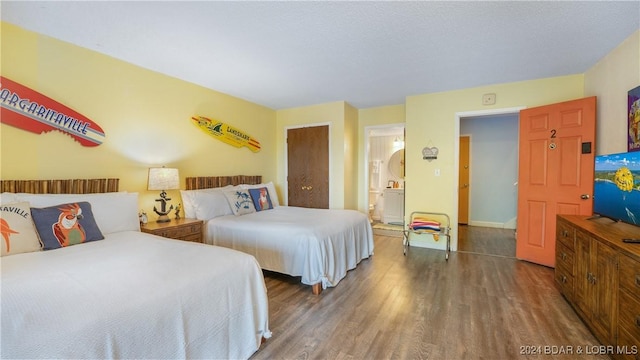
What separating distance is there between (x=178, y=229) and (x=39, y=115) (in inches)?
60.8

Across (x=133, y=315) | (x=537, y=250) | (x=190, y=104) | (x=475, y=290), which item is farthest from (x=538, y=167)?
(x=190, y=104)

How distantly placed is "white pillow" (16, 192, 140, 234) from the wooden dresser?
3731 mm

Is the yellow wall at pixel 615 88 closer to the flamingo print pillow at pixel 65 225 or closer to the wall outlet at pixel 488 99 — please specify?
→ the wall outlet at pixel 488 99

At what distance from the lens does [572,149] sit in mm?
3059

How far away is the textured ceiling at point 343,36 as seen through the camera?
1965 millimetres

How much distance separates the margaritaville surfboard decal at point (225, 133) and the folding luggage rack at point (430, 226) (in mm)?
2929

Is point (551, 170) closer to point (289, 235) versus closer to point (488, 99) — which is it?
point (488, 99)

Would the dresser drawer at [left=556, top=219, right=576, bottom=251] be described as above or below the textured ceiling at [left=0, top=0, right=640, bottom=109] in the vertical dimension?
below

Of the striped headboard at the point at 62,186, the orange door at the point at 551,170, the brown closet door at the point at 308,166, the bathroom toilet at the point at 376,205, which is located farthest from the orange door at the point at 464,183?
the striped headboard at the point at 62,186

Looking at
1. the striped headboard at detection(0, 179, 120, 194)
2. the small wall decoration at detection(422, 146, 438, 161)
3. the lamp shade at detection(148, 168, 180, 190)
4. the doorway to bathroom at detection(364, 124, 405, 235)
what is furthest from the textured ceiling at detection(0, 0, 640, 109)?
the doorway to bathroom at detection(364, 124, 405, 235)

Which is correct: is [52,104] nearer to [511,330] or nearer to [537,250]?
[511,330]

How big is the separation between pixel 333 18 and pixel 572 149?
3.13 m

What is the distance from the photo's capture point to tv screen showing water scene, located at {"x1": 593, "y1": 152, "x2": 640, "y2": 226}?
188 cm

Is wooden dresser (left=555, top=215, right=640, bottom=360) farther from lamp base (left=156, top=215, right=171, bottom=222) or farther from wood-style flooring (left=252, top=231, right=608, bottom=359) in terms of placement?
lamp base (left=156, top=215, right=171, bottom=222)
